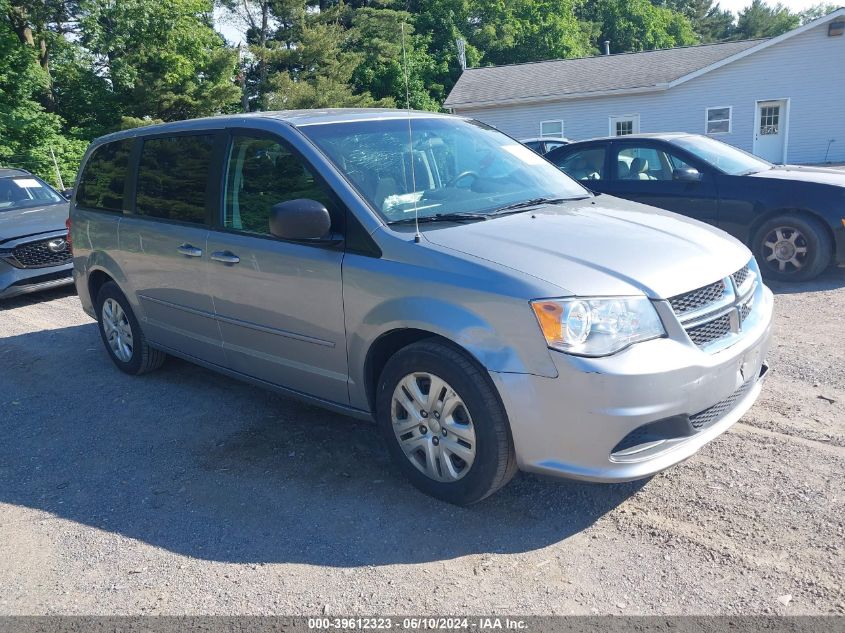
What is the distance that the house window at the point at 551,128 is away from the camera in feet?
88.5

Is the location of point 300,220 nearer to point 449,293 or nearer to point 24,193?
point 449,293

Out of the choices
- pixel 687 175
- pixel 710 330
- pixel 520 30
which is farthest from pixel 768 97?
pixel 520 30

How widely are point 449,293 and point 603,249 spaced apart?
0.77 meters

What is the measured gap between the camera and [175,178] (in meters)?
4.93

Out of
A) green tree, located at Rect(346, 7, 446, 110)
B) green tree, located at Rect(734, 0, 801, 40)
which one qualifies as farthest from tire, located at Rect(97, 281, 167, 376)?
green tree, located at Rect(734, 0, 801, 40)

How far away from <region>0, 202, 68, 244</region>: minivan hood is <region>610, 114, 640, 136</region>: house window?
2063 centimetres

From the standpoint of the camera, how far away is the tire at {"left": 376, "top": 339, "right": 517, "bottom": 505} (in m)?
3.19

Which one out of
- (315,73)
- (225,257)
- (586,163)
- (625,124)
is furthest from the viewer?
(315,73)

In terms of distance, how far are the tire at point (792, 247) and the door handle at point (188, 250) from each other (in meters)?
5.80

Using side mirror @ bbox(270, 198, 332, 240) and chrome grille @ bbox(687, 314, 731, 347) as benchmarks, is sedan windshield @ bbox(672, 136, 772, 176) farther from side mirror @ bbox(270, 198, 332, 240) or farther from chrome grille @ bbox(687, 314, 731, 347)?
side mirror @ bbox(270, 198, 332, 240)

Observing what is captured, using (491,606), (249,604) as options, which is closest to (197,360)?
(249,604)

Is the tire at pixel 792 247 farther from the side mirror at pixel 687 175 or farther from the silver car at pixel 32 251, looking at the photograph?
the silver car at pixel 32 251

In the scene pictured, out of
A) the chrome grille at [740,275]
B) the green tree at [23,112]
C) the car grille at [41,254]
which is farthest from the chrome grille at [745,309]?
the green tree at [23,112]

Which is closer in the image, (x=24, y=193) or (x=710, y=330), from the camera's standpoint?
(x=710, y=330)
